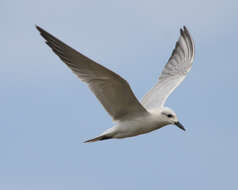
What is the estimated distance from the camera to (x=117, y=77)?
392 inches

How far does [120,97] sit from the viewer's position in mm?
10547

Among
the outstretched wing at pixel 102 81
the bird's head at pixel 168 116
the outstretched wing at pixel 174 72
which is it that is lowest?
the bird's head at pixel 168 116

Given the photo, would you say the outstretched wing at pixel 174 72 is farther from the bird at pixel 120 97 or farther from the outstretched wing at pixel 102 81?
the outstretched wing at pixel 102 81

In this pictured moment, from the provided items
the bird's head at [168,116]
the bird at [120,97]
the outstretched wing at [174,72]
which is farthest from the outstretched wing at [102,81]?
the outstretched wing at [174,72]

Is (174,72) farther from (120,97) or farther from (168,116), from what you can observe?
(120,97)

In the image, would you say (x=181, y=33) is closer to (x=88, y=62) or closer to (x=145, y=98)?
(x=145, y=98)

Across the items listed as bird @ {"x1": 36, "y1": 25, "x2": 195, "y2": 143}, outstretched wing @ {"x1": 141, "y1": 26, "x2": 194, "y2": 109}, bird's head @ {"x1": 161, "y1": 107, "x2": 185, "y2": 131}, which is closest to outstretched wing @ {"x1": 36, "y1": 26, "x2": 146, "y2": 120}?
bird @ {"x1": 36, "y1": 25, "x2": 195, "y2": 143}

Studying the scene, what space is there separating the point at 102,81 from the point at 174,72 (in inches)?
143

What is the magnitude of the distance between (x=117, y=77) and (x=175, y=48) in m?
4.74

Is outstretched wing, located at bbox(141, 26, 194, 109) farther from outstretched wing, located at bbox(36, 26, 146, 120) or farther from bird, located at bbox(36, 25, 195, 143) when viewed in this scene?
outstretched wing, located at bbox(36, 26, 146, 120)

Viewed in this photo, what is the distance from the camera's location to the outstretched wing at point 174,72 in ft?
40.3

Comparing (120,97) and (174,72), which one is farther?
(174,72)

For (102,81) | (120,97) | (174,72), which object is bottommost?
(120,97)

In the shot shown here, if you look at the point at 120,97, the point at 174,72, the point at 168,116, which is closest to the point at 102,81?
the point at 120,97
